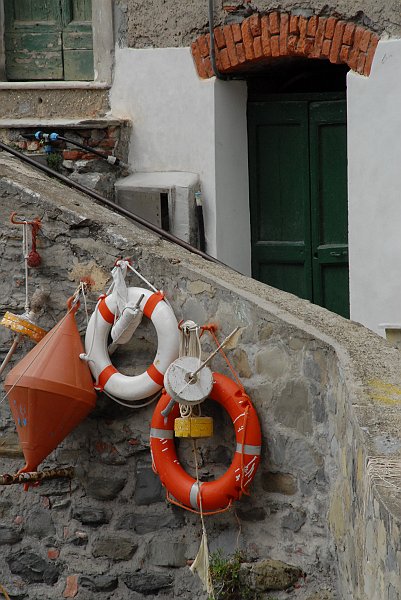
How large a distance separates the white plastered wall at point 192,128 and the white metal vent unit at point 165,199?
0.08 m

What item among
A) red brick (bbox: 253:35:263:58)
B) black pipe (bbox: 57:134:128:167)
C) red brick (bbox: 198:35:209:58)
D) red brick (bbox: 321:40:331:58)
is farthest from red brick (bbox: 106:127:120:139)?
red brick (bbox: 321:40:331:58)

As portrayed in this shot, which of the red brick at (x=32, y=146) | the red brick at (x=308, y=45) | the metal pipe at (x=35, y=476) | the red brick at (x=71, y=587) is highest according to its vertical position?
the red brick at (x=308, y=45)

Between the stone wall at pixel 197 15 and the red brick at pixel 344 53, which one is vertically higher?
the stone wall at pixel 197 15

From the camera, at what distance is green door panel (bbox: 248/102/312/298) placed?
7977 millimetres

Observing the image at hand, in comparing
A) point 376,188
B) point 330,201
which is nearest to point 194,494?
point 376,188

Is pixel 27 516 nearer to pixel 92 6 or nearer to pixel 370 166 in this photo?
pixel 370 166

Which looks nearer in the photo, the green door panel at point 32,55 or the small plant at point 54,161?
the small plant at point 54,161

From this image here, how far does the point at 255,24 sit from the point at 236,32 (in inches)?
4.9

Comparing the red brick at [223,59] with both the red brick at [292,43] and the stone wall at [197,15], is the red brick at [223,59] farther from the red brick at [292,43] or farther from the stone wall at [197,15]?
the red brick at [292,43]

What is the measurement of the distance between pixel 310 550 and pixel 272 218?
2.88 metres

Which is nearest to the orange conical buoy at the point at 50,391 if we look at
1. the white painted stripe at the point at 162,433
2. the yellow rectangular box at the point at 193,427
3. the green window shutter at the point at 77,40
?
the white painted stripe at the point at 162,433

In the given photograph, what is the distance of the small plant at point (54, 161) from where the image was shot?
304 inches

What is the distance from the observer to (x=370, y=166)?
24.0 feet

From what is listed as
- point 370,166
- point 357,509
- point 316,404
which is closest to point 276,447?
point 316,404
